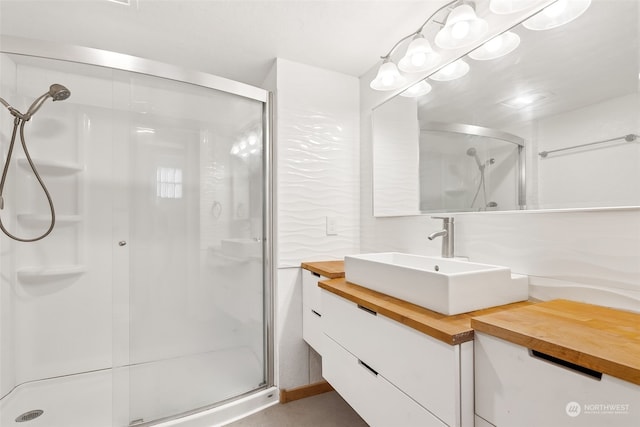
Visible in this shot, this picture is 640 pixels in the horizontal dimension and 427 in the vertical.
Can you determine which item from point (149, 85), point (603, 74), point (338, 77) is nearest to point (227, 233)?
point (149, 85)

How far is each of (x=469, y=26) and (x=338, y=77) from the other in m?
1.01

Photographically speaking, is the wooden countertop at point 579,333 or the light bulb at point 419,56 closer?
the wooden countertop at point 579,333

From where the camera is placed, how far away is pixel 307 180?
76.3 inches

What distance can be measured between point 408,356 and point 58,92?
6.24 feet

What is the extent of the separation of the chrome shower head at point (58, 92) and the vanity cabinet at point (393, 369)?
1588 mm

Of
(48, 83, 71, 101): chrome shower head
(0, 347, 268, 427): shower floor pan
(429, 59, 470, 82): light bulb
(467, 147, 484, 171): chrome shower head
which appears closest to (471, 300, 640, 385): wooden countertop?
(467, 147, 484, 171): chrome shower head

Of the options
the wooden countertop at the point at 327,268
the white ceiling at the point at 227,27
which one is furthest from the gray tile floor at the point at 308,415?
the white ceiling at the point at 227,27

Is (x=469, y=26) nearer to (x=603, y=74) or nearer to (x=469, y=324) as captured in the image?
(x=603, y=74)

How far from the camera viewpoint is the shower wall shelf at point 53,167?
5.33ft

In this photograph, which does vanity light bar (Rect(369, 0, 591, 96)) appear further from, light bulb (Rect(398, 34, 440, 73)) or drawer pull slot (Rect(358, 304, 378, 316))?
drawer pull slot (Rect(358, 304, 378, 316))

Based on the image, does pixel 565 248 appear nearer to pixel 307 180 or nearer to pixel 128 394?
pixel 307 180

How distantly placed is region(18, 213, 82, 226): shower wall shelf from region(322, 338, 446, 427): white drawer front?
168 cm

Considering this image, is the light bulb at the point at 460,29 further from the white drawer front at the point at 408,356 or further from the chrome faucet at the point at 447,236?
the white drawer front at the point at 408,356

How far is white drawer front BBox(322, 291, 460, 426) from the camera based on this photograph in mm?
754
